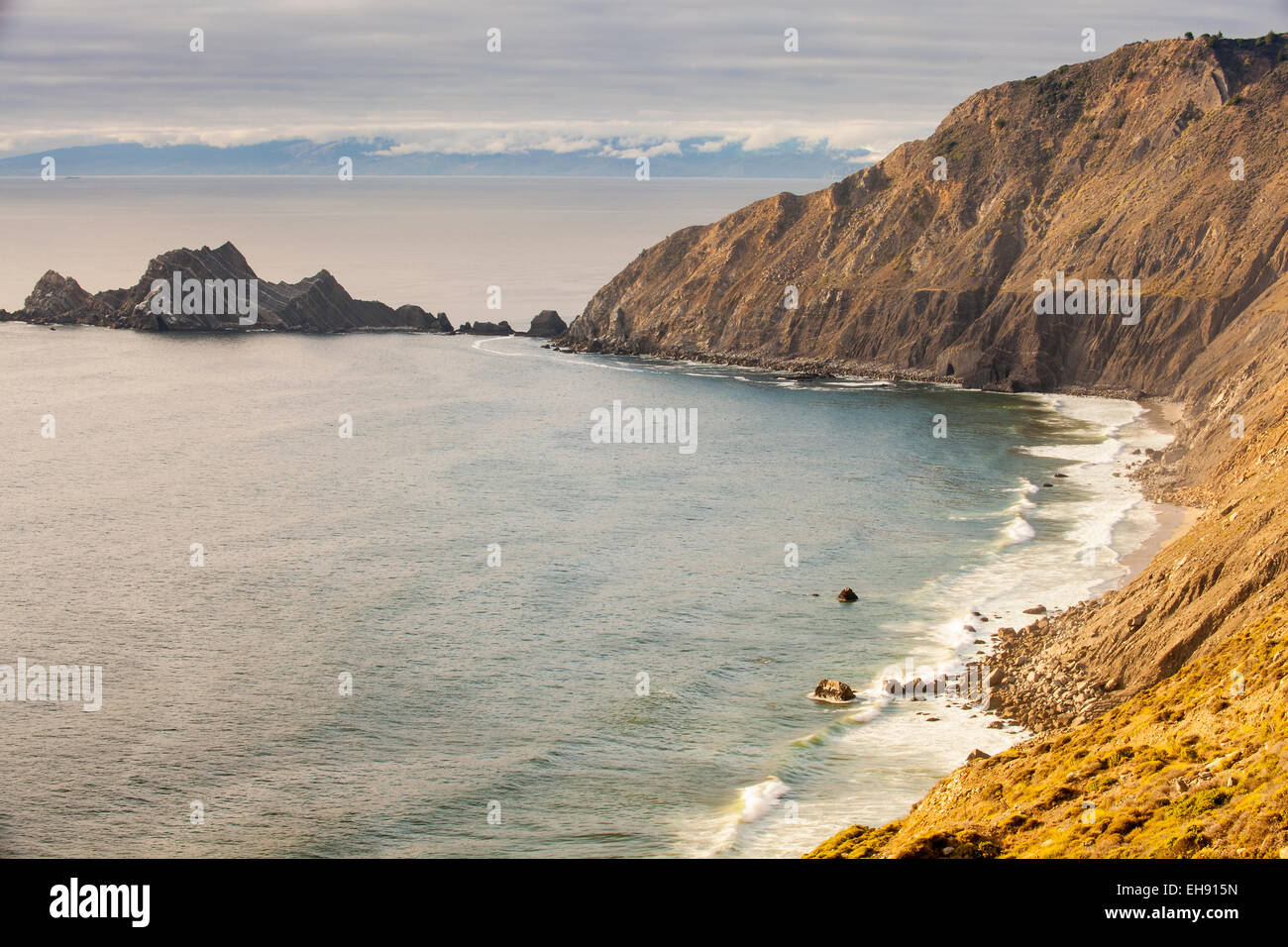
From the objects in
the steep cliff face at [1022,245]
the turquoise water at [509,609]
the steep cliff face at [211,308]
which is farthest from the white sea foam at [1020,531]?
the steep cliff face at [211,308]

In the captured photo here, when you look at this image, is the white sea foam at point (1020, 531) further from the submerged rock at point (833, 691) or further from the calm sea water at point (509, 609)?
the submerged rock at point (833, 691)

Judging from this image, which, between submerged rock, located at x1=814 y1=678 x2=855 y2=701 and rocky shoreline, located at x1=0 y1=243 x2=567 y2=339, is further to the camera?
rocky shoreline, located at x1=0 y1=243 x2=567 y2=339

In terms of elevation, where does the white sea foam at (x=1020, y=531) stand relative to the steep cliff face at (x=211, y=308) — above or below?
below

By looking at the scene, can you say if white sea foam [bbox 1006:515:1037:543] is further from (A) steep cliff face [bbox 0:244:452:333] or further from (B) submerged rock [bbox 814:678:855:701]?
(A) steep cliff face [bbox 0:244:452:333]

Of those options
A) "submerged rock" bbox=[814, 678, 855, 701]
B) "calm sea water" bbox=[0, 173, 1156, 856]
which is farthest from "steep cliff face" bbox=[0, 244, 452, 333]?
"submerged rock" bbox=[814, 678, 855, 701]

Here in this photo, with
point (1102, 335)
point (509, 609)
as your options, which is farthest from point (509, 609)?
point (1102, 335)

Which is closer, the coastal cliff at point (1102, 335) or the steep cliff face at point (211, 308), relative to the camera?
the coastal cliff at point (1102, 335)
